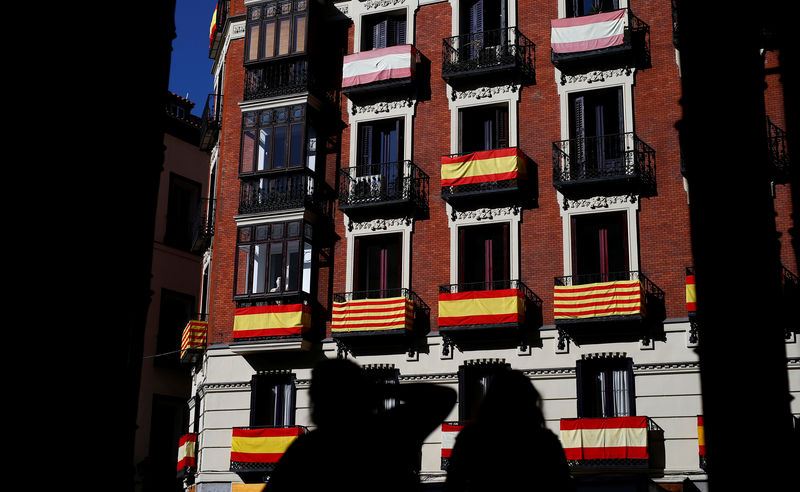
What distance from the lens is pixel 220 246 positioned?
1270 inches

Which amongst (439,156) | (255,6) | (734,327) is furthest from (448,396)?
(255,6)

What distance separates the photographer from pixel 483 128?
30.2m

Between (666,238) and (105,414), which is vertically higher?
→ (666,238)

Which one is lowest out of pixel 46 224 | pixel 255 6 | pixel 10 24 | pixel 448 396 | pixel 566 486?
pixel 566 486

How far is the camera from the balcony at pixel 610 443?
2477 centimetres

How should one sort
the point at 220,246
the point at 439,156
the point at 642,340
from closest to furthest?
the point at 642,340, the point at 439,156, the point at 220,246

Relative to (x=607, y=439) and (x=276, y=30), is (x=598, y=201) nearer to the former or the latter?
(x=607, y=439)

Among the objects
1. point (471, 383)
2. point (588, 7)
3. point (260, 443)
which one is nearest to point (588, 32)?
point (588, 7)

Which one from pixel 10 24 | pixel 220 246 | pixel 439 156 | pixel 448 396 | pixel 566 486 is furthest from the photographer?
pixel 220 246

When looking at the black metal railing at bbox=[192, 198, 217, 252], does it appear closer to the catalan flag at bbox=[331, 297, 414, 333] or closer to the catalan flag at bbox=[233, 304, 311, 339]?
the catalan flag at bbox=[233, 304, 311, 339]

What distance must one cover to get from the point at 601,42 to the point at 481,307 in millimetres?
8618

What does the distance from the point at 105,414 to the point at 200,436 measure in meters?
25.5

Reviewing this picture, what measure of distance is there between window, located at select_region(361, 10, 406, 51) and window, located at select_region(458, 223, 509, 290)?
736cm

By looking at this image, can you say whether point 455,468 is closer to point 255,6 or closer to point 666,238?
point 666,238
